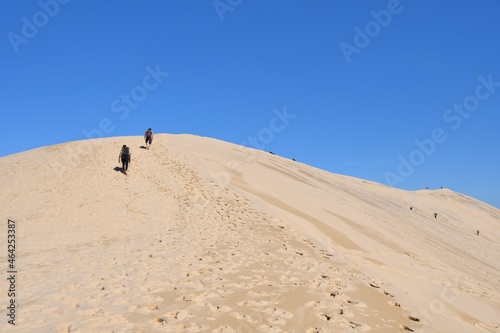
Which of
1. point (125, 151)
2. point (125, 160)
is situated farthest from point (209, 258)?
point (125, 160)

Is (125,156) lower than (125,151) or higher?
lower

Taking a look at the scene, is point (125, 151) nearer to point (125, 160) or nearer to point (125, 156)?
point (125, 156)

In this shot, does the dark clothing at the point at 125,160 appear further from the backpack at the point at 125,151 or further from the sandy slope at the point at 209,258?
the sandy slope at the point at 209,258

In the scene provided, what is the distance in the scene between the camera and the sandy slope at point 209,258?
622 centimetres

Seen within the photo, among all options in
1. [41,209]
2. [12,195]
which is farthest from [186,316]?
[12,195]

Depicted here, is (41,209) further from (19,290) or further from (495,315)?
(495,315)

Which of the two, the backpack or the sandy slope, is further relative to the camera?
the backpack

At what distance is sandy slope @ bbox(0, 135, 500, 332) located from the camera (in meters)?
6.22

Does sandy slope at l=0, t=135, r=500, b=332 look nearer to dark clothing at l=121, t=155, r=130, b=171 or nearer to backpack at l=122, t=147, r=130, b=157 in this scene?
dark clothing at l=121, t=155, r=130, b=171

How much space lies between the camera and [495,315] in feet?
28.8

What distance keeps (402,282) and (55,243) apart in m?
11.2

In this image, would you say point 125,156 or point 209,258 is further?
point 125,156

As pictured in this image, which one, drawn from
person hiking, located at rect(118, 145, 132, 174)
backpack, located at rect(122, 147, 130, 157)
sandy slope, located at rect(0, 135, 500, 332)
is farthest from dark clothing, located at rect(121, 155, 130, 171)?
sandy slope, located at rect(0, 135, 500, 332)

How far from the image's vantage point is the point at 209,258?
32.1 ft
